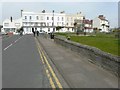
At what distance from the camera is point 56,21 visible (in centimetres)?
14512

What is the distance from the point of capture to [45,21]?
467ft

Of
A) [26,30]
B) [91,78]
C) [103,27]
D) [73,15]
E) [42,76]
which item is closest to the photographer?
[91,78]

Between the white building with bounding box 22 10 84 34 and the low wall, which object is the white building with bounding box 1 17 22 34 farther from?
the low wall

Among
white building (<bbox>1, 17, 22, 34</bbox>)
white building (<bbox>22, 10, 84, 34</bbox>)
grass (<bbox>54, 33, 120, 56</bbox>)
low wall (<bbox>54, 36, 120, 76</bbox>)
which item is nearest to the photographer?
low wall (<bbox>54, 36, 120, 76</bbox>)

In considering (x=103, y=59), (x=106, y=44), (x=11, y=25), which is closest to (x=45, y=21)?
(x=11, y=25)

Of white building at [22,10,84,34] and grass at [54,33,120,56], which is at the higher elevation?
white building at [22,10,84,34]

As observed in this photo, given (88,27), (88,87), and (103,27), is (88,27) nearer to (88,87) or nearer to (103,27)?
(103,27)

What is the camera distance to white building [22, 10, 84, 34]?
13762 centimetres

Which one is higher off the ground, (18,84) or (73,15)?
(73,15)

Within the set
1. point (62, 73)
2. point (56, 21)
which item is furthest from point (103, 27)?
point (62, 73)

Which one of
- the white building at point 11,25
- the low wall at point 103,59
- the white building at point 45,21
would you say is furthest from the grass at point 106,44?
the white building at point 11,25

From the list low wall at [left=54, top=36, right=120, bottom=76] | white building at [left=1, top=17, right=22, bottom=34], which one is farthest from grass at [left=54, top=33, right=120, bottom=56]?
white building at [left=1, top=17, right=22, bottom=34]

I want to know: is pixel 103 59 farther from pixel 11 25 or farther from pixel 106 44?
pixel 11 25

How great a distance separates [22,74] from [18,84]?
227 centimetres
